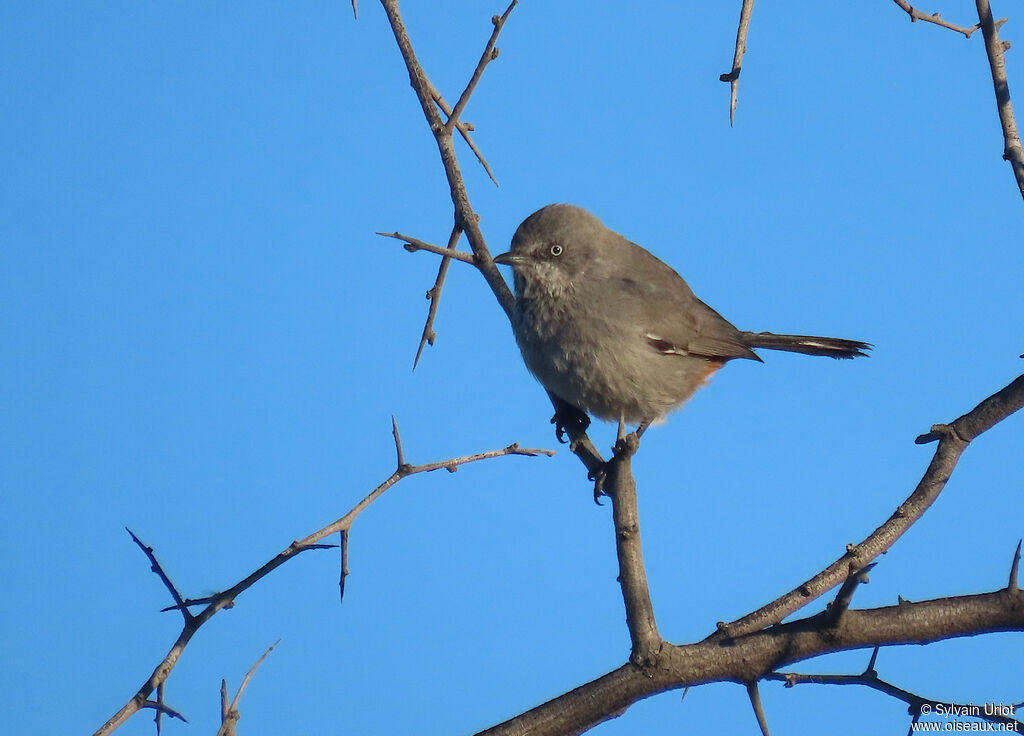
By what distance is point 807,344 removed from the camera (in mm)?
7695

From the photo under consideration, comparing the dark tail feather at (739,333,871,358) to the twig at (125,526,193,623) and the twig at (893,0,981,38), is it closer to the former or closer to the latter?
the twig at (893,0,981,38)

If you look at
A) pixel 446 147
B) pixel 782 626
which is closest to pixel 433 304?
pixel 446 147

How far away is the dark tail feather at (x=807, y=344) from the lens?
7484 millimetres

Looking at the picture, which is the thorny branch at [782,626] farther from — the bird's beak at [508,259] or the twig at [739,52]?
the bird's beak at [508,259]

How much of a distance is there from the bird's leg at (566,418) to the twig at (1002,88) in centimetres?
329

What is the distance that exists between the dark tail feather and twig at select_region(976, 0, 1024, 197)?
3.50 m

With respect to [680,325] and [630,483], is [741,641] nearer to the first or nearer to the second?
[630,483]

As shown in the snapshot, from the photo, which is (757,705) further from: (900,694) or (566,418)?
(566,418)

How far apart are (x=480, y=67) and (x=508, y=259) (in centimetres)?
171

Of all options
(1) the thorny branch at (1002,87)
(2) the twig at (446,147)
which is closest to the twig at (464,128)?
(2) the twig at (446,147)

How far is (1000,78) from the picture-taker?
13.3ft

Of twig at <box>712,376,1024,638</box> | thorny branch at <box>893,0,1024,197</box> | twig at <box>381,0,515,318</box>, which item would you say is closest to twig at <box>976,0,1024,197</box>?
thorny branch at <box>893,0,1024,197</box>

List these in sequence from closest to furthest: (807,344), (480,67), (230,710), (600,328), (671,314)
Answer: (230,710) → (480,67) → (600,328) → (671,314) → (807,344)

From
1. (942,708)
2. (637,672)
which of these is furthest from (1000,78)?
(637,672)
